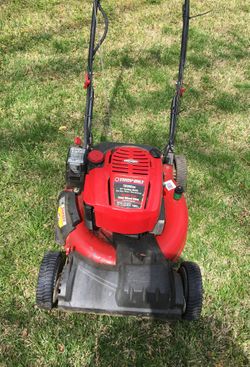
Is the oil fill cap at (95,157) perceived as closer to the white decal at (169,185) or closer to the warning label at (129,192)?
the warning label at (129,192)

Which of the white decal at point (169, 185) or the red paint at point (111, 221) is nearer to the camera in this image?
the red paint at point (111, 221)

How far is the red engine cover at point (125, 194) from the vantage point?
2348 mm

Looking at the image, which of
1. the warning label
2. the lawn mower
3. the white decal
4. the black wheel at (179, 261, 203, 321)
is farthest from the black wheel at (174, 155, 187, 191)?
the black wheel at (179, 261, 203, 321)

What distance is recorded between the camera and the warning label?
7.71 feet

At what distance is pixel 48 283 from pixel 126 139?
1941 mm

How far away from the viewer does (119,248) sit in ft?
8.02

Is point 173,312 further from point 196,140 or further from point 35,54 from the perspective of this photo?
point 35,54

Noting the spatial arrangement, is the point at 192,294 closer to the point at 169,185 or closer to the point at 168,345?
the point at 168,345

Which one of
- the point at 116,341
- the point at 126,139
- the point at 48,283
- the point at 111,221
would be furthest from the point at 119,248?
the point at 126,139

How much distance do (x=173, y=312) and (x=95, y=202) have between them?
2.47ft

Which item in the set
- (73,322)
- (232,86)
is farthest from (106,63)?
(73,322)

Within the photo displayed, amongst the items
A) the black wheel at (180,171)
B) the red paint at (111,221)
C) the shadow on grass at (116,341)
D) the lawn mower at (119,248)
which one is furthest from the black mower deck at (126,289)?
the black wheel at (180,171)

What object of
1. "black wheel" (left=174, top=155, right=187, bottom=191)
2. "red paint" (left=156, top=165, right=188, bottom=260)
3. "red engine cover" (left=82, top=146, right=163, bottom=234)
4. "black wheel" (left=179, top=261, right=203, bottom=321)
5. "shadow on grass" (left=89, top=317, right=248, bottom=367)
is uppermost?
"red engine cover" (left=82, top=146, right=163, bottom=234)

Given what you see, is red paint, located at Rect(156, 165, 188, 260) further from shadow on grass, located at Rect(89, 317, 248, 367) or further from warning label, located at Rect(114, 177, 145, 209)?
shadow on grass, located at Rect(89, 317, 248, 367)
